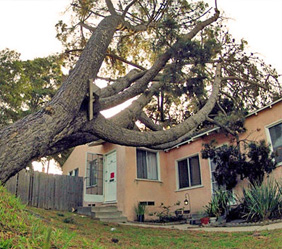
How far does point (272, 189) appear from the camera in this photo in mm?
8680

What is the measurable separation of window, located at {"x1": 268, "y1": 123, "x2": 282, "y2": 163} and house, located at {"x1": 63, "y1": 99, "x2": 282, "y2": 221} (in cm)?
57

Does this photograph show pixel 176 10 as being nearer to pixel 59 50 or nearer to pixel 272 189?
pixel 59 50

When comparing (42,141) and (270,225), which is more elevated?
(42,141)

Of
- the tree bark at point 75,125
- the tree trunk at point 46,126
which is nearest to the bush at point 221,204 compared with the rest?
the tree bark at point 75,125

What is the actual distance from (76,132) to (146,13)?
608 centimetres

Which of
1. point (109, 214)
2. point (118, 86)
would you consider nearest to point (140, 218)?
point (109, 214)

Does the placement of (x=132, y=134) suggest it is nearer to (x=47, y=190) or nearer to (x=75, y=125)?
(x=75, y=125)

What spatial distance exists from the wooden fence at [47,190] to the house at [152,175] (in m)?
0.68

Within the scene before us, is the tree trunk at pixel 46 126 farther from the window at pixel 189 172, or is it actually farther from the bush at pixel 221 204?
the window at pixel 189 172

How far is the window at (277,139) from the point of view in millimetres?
9953

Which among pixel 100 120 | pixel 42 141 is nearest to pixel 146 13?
pixel 100 120

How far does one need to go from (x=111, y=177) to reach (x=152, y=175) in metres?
2.05

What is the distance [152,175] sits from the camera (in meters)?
14.5

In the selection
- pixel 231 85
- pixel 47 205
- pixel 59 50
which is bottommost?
pixel 47 205
